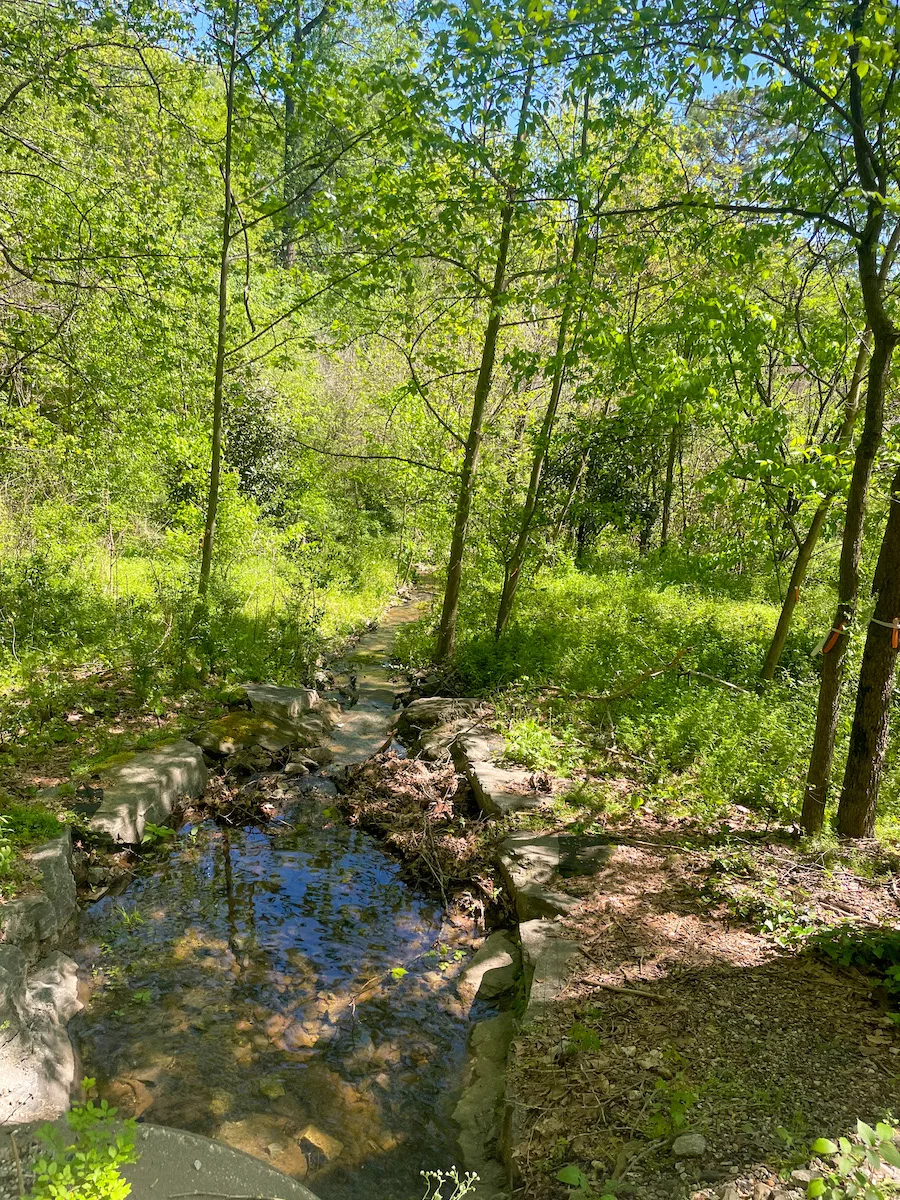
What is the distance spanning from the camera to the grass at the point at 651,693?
5.98 m

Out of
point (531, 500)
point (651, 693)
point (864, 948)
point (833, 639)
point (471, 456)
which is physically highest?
point (471, 456)

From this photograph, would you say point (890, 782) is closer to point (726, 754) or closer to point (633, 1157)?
point (726, 754)

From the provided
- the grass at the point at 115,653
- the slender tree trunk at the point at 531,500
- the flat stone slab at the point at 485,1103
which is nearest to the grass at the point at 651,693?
the slender tree trunk at the point at 531,500

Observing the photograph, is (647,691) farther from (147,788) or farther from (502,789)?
(147,788)

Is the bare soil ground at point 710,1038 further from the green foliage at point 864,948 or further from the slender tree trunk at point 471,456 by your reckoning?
the slender tree trunk at point 471,456

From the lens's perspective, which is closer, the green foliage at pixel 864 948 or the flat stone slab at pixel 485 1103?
the flat stone slab at pixel 485 1103

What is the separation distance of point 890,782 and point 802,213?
15.3ft

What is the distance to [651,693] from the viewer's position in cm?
807

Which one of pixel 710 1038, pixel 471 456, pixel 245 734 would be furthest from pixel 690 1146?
pixel 471 456

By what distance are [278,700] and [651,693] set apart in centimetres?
459

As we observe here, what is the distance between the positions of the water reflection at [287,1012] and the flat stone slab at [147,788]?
391 mm

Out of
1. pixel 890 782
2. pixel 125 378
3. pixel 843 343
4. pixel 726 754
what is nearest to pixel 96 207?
Answer: pixel 125 378

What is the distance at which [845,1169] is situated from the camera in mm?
2242

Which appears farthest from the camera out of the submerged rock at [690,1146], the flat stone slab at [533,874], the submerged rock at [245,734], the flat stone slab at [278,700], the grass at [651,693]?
the flat stone slab at [278,700]
